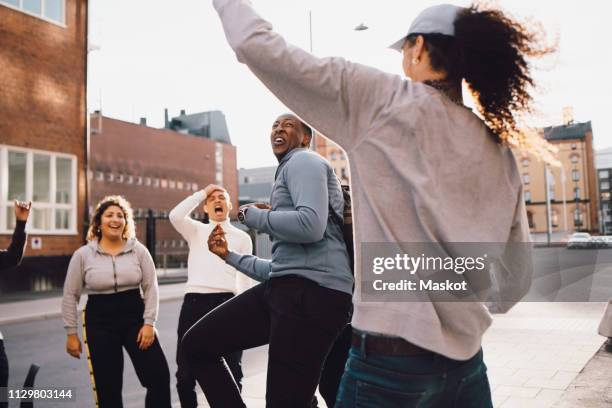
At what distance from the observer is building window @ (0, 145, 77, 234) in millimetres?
19328

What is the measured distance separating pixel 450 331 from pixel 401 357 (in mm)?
144

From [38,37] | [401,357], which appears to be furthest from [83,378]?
[38,37]

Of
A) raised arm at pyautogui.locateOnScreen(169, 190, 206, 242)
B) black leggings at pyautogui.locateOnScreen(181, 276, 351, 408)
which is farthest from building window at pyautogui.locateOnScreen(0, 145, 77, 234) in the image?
black leggings at pyautogui.locateOnScreen(181, 276, 351, 408)

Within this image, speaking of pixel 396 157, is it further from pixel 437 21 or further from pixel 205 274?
pixel 205 274

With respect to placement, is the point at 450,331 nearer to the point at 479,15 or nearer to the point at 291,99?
the point at 291,99

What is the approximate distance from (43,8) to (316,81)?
21.6 m

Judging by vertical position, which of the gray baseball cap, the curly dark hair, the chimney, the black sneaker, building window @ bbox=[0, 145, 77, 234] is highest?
building window @ bbox=[0, 145, 77, 234]

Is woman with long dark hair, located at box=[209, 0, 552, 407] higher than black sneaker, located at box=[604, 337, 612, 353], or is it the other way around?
woman with long dark hair, located at box=[209, 0, 552, 407]

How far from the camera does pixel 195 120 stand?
232 feet

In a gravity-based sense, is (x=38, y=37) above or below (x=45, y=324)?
above

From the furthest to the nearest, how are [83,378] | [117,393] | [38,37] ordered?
[38,37] → [83,378] → [117,393]

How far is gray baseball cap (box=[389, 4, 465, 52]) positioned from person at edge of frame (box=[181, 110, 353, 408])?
1.09 meters

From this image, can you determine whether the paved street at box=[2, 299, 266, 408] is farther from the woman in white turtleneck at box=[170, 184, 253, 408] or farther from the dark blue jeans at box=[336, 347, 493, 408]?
the dark blue jeans at box=[336, 347, 493, 408]

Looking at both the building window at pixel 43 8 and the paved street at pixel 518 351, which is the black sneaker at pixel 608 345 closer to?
the paved street at pixel 518 351
